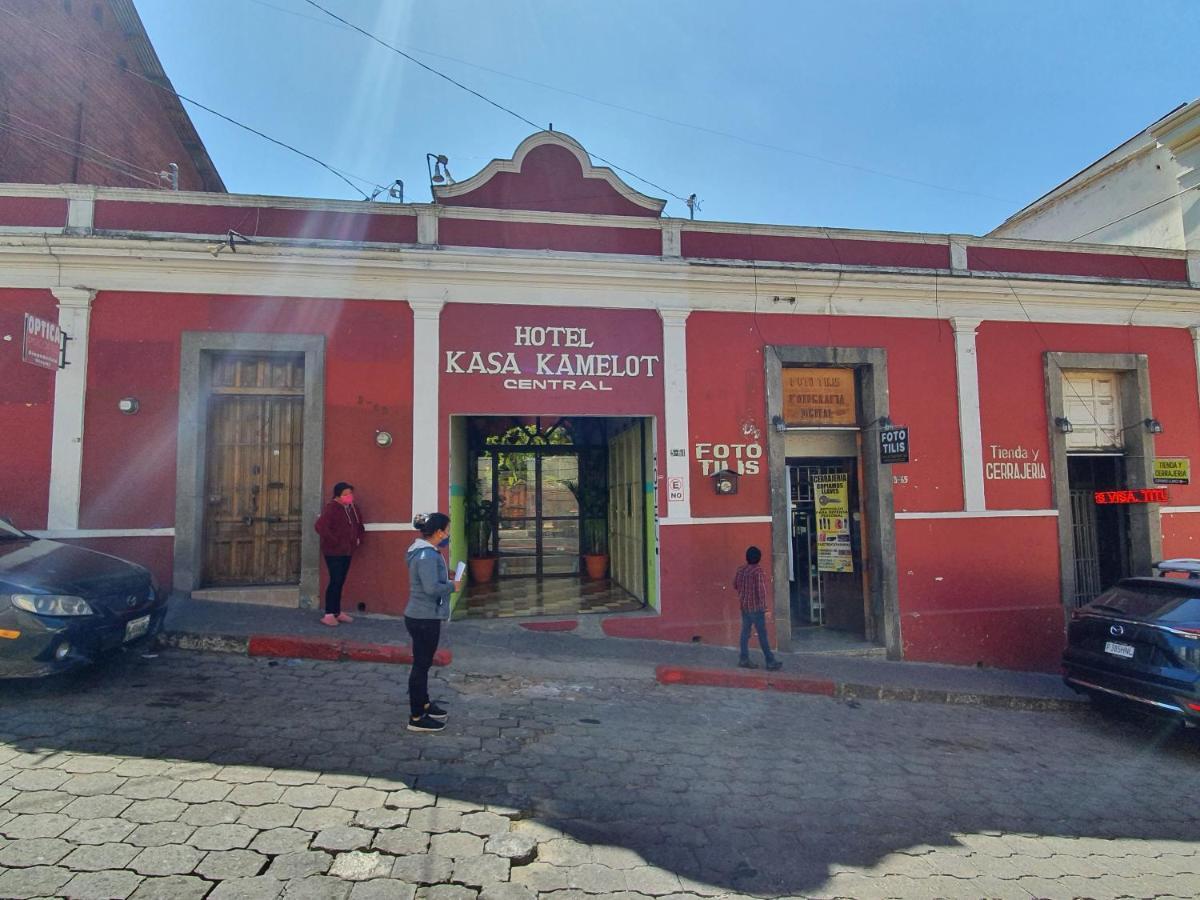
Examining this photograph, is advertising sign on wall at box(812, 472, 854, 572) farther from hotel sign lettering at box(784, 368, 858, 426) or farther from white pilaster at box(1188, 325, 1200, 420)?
white pilaster at box(1188, 325, 1200, 420)

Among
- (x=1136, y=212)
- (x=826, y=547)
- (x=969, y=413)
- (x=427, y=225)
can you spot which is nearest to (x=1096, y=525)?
(x=969, y=413)

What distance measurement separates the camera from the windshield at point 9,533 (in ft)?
18.9

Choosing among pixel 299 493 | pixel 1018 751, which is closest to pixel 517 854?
pixel 1018 751

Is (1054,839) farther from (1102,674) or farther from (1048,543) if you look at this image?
(1048,543)

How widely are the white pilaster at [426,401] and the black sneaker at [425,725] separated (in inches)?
133

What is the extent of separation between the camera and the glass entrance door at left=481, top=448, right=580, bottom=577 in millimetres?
12391

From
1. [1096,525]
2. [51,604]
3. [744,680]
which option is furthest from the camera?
[1096,525]

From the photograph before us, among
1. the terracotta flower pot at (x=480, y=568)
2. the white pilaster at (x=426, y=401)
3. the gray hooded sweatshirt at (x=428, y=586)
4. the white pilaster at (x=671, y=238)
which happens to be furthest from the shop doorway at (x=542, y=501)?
the gray hooded sweatshirt at (x=428, y=586)

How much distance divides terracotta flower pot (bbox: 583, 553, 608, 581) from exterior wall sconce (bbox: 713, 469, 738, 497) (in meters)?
4.21

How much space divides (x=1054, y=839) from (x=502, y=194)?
8342 mm

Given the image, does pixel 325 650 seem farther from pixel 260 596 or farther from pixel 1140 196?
pixel 1140 196

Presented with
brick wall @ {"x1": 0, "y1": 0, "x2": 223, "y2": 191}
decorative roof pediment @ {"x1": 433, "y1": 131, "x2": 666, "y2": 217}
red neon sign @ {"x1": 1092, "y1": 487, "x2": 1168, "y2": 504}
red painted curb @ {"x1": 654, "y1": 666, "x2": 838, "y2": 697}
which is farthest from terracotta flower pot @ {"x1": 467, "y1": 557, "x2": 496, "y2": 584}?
red neon sign @ {"x1": 1092, "y1": 487, "x2": 1168, "y2": 504}

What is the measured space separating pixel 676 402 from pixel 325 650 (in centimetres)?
505

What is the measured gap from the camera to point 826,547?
31.3 ft
